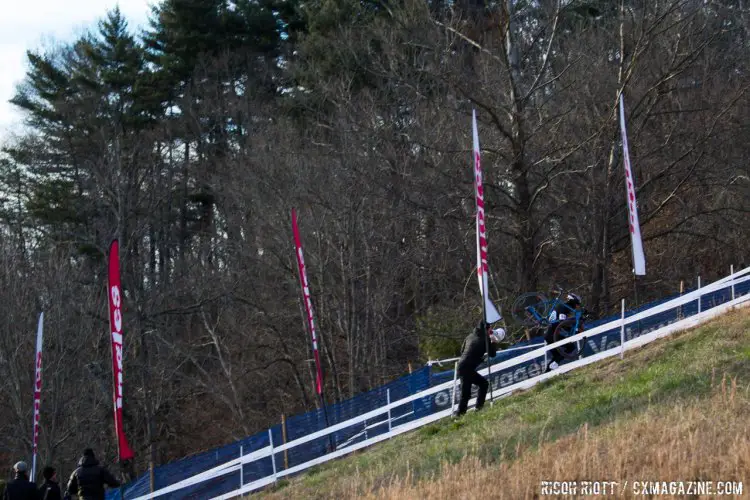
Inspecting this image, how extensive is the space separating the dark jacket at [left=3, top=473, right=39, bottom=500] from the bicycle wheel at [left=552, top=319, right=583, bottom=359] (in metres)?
9.61

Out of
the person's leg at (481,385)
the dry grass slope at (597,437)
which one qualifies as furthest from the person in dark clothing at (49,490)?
the person's leg at (481,385)

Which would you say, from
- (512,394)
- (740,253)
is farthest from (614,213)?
(512,394)

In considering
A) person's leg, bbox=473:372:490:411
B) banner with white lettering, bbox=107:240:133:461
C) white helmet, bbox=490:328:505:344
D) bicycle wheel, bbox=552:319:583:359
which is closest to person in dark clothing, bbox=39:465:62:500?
banner with white lettering, bbox=107:240:133:461

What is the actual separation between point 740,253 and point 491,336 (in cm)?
1740

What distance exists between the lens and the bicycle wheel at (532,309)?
21078 millimetres

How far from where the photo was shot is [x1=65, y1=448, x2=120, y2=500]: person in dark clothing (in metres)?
14.3

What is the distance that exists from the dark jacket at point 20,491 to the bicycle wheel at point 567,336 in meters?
9.61

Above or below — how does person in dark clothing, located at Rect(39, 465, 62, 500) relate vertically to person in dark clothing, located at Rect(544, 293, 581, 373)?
below

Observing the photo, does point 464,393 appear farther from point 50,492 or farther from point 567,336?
point 50,492

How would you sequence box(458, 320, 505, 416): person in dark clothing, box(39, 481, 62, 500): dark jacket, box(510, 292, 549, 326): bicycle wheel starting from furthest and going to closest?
1. box(510, 292, 549, 326): bicycle wheel
2. box(458, 320, 505, 416): person in dark clothing
3. box(39, 481, 62, 500): dark jacket

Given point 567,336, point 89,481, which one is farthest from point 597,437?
point 567,336

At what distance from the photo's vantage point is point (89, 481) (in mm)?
14352

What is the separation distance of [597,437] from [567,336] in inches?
336

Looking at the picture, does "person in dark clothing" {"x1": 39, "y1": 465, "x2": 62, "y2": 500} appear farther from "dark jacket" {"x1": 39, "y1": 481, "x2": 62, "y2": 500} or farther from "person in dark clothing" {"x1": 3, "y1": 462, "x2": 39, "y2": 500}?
"person in dark clothing" {"x1": 3, "y1": 462, "x2": 39, "y2": 500}
